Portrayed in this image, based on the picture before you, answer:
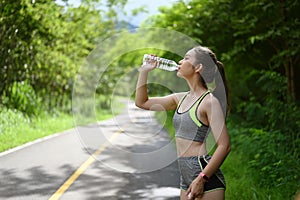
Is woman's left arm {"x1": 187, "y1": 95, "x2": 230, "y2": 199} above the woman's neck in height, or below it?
below

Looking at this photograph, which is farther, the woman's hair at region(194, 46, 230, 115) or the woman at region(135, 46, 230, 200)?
the woman's hair at region(194, 46, 230, 115)

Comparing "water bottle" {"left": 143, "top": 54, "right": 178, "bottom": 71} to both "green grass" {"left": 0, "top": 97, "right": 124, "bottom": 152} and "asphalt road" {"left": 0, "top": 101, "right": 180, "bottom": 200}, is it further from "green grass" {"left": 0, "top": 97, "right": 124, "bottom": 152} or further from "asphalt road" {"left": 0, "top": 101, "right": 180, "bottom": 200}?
"green grass" {"left": 0, "top": 97, "right": 124, "bottom": 152}

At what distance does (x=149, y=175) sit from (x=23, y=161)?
2875 mm

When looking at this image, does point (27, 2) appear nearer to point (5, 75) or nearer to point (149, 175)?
point (5, 75)

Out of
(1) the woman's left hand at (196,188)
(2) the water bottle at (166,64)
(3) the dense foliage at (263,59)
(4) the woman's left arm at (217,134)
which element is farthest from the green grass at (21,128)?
(4) the woman's left arm at (217,134)

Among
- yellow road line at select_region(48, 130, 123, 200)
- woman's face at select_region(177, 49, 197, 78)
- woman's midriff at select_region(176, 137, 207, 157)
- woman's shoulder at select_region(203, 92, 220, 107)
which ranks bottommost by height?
yellow road line at select_region(48, 130, 123, 200)

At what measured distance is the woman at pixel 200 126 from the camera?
3.09 metres

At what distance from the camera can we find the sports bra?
10.3ft

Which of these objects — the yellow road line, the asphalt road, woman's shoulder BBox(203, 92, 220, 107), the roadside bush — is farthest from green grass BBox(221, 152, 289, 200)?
the roadside bush

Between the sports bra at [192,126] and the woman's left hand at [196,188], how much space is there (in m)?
0.26

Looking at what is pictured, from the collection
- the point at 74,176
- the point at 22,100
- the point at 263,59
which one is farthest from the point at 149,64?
the point at 22,100

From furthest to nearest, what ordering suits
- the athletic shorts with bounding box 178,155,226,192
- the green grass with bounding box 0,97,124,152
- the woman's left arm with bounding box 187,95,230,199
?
the green grass with bounding box 0,97,124,152 < the athletic shorts with bounding box 178,155,226,192 < the woman's left arm with bounding box 187,95,230,199

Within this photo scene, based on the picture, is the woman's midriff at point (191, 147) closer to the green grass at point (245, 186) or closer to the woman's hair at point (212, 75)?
the woman's hair at point (212, 75)

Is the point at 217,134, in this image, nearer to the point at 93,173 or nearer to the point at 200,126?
the point at 200,126
